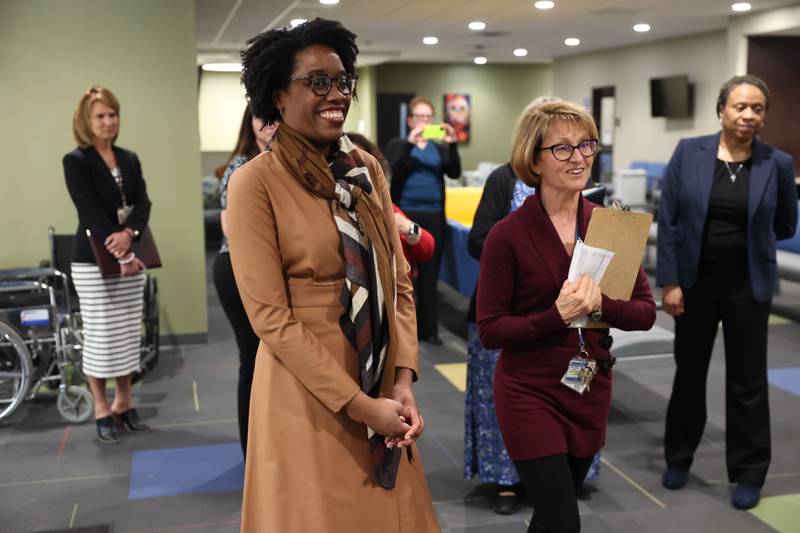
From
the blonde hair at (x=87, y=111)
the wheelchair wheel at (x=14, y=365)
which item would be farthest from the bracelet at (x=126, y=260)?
the wheelchair wheel at (x=14, y=365)

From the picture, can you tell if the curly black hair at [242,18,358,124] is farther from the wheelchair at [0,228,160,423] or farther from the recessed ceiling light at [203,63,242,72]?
the recessed ceiling light at [203,63,242,72]

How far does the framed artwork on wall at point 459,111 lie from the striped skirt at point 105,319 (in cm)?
1498

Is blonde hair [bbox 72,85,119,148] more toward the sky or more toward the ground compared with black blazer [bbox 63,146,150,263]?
more toward the sky

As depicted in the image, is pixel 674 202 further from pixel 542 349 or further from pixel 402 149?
pixel 402 149

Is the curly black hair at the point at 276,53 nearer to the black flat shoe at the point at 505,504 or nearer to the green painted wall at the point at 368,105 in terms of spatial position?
the black flat shoe at the point at 505,504

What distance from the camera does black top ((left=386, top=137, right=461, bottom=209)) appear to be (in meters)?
5.98

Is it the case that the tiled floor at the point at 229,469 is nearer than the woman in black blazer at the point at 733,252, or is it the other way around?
the woman in black blazer at the point at 733,252

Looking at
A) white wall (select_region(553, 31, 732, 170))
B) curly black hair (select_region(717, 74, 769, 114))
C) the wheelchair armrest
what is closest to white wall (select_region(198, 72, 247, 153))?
white wall (select_region(553, 31, 732, 170))

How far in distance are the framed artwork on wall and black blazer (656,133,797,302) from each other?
1558cm

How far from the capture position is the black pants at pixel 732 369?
3.40 metres

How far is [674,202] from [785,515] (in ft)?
4.08

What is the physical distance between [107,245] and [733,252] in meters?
2.65

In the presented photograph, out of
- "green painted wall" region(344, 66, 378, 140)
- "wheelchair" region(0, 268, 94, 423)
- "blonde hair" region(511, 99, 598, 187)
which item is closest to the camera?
"blonde hair" region(511, 99, 598, 187)

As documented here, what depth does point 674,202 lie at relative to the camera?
3.46m
